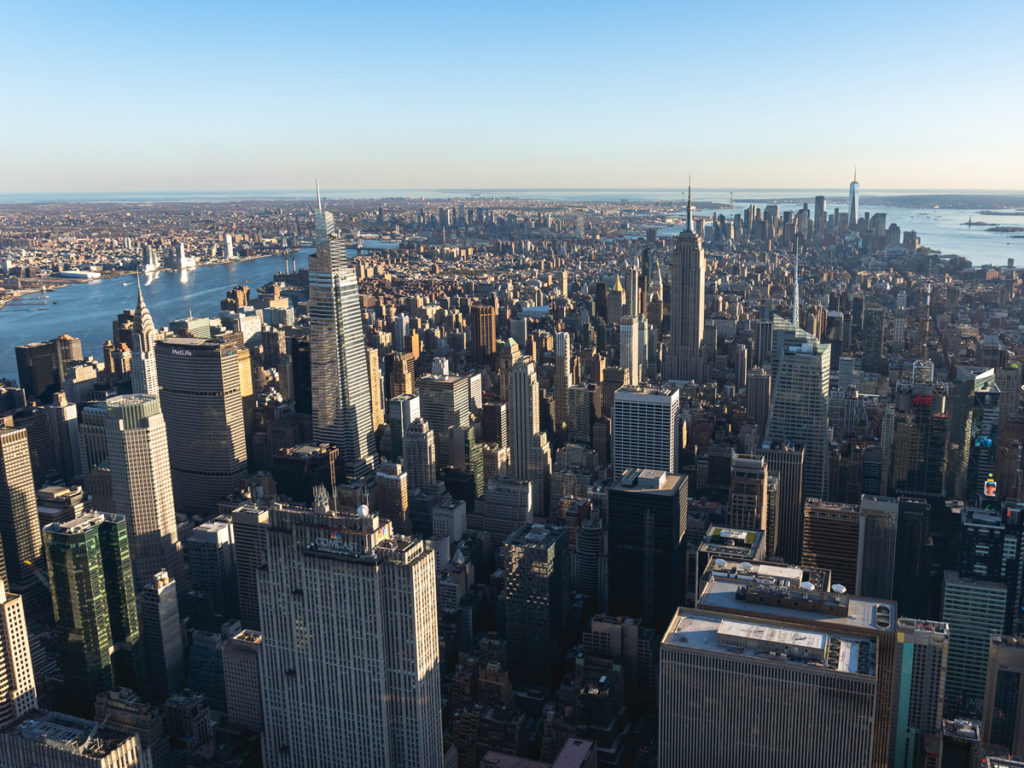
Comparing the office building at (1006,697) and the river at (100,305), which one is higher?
the river at (100,305)

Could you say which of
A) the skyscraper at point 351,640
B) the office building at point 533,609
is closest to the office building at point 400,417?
the office building at point 533,609

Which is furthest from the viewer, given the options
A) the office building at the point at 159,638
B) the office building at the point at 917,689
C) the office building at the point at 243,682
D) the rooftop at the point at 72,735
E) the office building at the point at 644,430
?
the office building at the point at 644,430

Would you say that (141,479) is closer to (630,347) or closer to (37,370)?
(37,370)

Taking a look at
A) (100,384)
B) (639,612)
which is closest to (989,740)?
(639,612)

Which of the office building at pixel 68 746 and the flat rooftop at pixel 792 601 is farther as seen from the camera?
the office building at pixel 68 746

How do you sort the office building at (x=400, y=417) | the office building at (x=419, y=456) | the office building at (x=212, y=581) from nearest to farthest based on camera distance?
the office building at (x=212, y=581) → the office building at (x=419, y=456) → the office building at (x=400, y=417)

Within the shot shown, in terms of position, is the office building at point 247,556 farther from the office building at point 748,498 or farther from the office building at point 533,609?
the office building at point 748,498

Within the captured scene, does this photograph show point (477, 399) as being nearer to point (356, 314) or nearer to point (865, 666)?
point (356, 314)
